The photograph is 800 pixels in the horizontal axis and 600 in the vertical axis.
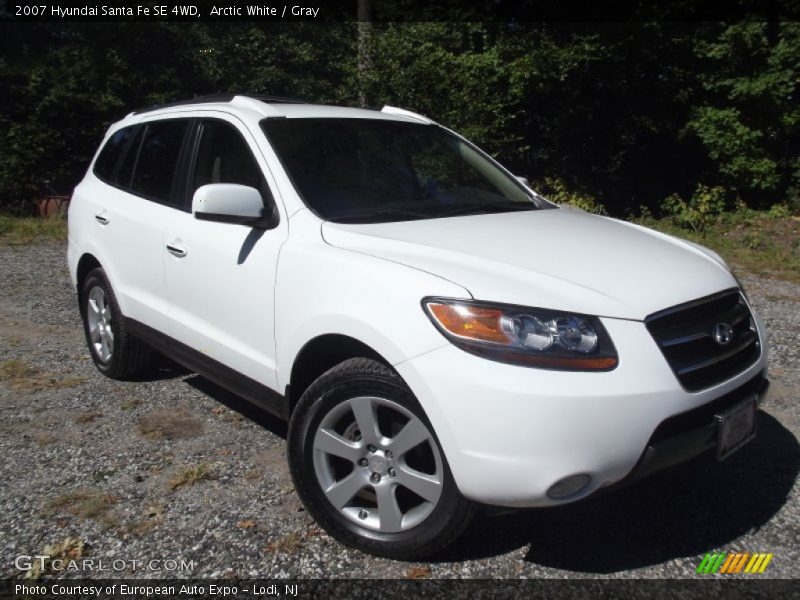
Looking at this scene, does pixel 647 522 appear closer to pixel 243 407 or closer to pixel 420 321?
pixel 420 321

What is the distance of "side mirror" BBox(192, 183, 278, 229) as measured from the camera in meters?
3.07

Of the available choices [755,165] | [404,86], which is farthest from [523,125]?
[755,165]

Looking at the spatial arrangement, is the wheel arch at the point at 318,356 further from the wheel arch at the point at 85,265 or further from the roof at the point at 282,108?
the wheel arch at the point at 85,265

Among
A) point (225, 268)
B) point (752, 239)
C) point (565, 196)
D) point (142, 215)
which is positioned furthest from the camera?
point (565, 196)

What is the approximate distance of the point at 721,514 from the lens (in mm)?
3139

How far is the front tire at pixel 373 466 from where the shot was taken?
2549mm

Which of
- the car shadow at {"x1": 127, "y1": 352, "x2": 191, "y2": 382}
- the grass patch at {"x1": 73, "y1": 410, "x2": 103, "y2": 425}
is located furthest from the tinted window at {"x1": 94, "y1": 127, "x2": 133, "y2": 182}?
the grass patch at {"x1": 73, "y1": 410, "x2": 103, "y2": 425}

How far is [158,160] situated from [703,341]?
3.14 metres

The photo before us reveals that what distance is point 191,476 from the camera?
3.46 metres

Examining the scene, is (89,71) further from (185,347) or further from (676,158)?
(185,347)

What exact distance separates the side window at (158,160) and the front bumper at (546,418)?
7.48 ft

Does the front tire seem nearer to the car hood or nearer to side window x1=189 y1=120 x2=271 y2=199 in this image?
the car hood

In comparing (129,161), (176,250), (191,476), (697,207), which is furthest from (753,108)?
(191,476)

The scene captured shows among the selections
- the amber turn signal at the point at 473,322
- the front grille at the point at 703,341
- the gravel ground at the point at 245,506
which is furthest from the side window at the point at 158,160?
the front grille at the point at 703,341
